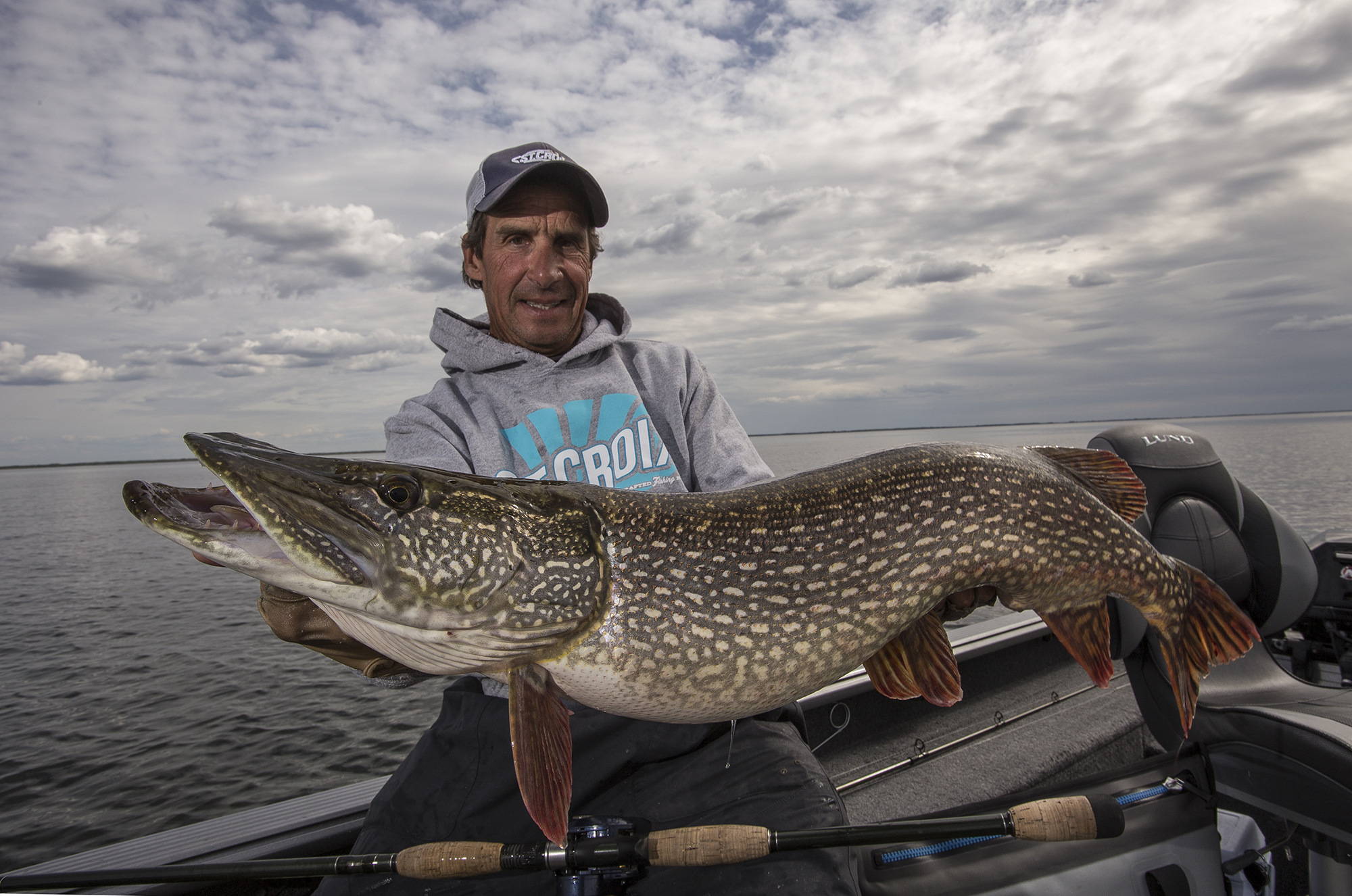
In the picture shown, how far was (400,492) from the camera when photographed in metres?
1.48

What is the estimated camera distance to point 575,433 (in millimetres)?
2408

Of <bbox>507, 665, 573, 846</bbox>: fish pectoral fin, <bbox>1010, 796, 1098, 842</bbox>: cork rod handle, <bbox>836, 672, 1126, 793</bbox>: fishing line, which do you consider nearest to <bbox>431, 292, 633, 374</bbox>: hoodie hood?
<bbox>507, 665, 573, 846</bbox>: fish pectoral fin

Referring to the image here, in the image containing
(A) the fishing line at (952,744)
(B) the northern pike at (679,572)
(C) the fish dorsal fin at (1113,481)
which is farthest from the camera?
(A) the fishing line at (952,744)

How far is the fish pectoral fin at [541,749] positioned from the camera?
1.40m

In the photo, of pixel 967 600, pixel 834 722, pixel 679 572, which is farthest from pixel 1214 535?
pixel 679 572

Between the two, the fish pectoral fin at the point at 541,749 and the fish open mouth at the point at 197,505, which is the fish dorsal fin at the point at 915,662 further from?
the fish open mouth at the point at 197,505

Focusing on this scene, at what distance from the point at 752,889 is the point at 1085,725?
2681mm

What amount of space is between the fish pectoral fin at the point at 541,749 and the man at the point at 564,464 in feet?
1.39

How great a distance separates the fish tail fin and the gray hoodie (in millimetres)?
1312

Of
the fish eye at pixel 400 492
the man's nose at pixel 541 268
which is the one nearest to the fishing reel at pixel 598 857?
the fish eye at pixel 400 492

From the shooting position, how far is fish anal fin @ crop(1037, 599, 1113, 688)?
191 centimetres

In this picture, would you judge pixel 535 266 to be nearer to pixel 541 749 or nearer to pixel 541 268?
pixel 541 268

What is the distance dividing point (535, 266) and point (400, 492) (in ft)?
4.31

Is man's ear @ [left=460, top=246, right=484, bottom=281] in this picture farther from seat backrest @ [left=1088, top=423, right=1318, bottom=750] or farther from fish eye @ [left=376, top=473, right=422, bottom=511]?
seat backrest @ [left=1088, top=423, right=1318, bottom=750]
